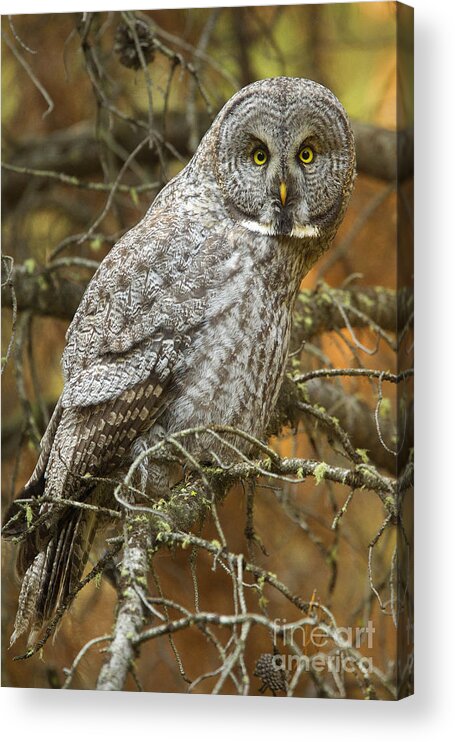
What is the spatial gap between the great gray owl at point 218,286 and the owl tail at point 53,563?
0.13 meters

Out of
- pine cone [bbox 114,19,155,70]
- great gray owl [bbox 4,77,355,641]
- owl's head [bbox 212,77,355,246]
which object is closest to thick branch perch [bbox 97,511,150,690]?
great gray owl [bbox 4,77,355,641]

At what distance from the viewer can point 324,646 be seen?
3.59 metres

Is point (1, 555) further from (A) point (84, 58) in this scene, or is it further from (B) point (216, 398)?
(A) point (84, 58)

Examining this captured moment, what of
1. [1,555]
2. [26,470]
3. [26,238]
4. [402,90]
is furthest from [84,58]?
[1,555]

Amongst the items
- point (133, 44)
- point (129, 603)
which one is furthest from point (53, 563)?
point (133, 44)

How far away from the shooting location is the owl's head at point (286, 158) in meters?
3.57

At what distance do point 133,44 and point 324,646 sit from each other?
2.02 m

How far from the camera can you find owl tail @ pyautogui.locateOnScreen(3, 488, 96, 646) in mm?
3805

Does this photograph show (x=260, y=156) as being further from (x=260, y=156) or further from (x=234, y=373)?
(x=234, y=373)

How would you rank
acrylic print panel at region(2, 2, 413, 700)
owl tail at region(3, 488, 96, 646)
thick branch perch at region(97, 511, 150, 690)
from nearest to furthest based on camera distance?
1. thick branch perch at region(97, 511, 150, 690)
2. acrylic print panel at region(2, 2, 413, 700)
3. owl tail at region(3, 488, 96, 646)

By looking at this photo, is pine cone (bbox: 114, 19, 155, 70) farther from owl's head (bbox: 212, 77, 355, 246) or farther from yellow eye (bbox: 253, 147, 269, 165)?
yellow eye (bbox: 253, 147, 269, 165)

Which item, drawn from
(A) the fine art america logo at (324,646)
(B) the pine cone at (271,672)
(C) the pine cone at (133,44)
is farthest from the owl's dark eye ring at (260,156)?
(B) the pine cone at (271,672)

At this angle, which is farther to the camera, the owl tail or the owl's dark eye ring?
the owl tail

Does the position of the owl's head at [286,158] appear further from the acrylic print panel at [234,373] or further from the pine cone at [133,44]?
the pine cone at [133,44]
